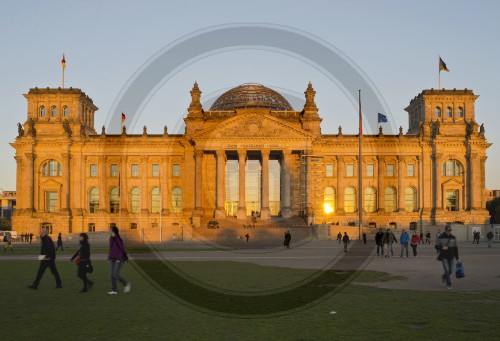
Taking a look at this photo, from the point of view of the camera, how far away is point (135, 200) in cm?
9644

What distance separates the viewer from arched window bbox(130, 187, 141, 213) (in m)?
95.8

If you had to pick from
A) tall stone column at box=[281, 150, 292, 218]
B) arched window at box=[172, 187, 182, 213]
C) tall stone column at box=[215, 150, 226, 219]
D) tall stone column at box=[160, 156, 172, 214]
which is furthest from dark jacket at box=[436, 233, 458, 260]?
arched window at box=[172, 187, 182, 213]

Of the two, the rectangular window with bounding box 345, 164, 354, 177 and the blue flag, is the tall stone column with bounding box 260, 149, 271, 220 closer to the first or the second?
the rectangular window with bounding box 345, 164, 354, 177

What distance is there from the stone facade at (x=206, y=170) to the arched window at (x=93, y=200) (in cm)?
17

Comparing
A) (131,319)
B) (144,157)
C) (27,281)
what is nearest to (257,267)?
(27,281)

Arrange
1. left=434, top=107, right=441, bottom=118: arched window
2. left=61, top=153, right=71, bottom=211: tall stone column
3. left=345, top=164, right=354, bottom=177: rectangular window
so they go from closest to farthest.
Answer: left=61, top=153, right=71, bottom=211: tall stone column < left=345, top=164, right=354, bottom=177: rectangular window < left=434, top=107, right=441, bottom=118: arched window

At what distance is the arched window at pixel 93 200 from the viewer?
95.9m

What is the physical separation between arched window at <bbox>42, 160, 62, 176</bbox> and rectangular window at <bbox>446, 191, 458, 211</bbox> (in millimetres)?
64367

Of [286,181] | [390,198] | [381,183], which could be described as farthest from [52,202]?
[390,198]

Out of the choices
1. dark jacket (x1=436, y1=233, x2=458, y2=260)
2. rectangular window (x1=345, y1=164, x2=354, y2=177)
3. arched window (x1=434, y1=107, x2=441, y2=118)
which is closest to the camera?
dark jacket (x1=436, y1=233, x2=458, y2=260)

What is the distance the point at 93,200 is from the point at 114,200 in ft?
11.4

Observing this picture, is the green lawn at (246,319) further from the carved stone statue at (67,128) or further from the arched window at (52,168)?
the arched window at (52,168)

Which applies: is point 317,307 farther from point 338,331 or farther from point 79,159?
point 79,159

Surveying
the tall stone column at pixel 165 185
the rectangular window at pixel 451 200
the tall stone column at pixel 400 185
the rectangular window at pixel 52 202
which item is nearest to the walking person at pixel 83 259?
the tall stone column at pixel 165 185
